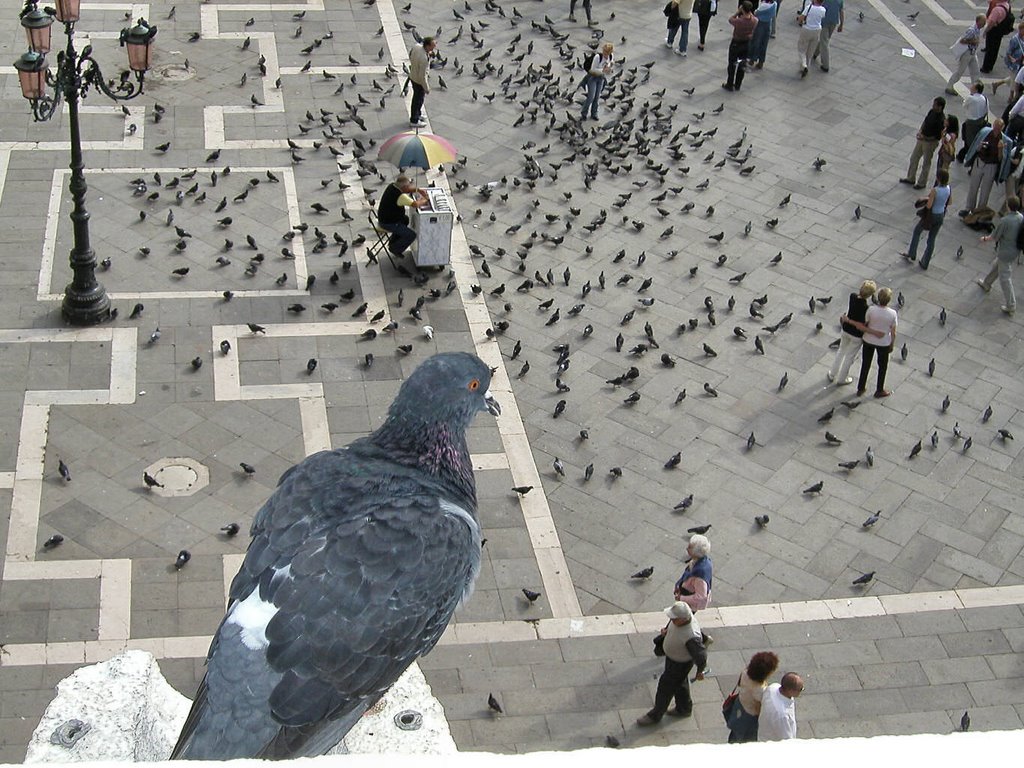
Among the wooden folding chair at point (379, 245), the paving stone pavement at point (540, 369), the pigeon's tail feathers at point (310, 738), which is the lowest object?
the paving stone pavement at point (540, 369)

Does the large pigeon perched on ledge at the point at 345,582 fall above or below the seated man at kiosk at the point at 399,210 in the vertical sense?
above

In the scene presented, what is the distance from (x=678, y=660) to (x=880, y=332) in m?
5.79

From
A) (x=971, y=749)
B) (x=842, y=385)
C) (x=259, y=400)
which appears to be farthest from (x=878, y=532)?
(x=971, y=749)

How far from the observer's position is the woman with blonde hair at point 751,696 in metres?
9.11

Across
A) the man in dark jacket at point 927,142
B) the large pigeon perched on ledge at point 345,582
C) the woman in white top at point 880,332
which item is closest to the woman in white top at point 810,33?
the man in dark jacket at point 927,142

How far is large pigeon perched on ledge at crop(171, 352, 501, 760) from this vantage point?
15.9ft

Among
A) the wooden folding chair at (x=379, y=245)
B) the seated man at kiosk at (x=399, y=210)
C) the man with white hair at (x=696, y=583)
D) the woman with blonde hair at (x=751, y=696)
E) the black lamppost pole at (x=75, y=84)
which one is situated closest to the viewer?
the woman with blonde hair at (x=751, y=696)

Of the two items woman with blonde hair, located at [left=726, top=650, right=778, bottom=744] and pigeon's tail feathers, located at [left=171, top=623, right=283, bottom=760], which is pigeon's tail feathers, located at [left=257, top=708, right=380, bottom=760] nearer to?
pigeon's tail feathers, located at [left=171, top=623, right=283, bottom=760]

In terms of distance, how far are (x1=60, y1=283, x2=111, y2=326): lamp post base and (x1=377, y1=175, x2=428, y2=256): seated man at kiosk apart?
3557 millimetres

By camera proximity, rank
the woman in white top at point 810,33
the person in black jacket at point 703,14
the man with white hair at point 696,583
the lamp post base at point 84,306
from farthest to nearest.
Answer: the person in black jacket at point 703,14
the woman in white top at point 810,33
the lamp post base at point 84,306
the man with white hair at point 696,583

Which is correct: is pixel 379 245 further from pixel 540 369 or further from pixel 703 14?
pixel 703 14

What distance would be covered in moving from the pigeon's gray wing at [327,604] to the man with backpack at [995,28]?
836 inches

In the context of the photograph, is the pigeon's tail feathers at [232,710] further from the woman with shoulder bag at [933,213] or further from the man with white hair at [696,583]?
the woman with shoulder bag at [933,213]

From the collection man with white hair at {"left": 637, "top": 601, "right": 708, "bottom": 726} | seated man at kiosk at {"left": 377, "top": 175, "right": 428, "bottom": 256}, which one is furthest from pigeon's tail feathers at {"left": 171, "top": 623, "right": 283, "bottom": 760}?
seated man at kiosk at {"left": 377, "top": 175, "right": 428, "bottom": 256}
